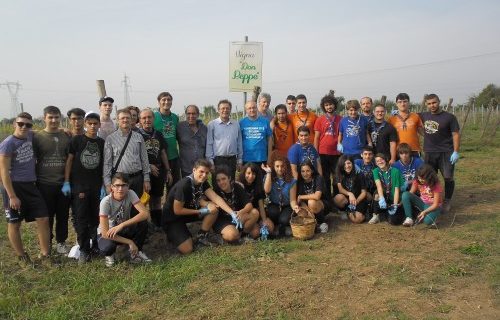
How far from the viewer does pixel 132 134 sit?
484cm

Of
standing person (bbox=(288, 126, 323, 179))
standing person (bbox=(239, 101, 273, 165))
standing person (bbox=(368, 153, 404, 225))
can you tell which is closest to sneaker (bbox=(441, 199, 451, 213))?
standing person (bbox=(368, 153, 404, 225))

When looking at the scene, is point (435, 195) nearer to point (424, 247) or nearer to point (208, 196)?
point (424, 247)

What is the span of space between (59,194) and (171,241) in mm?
1436

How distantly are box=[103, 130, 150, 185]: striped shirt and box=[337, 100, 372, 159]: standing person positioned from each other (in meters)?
3.11

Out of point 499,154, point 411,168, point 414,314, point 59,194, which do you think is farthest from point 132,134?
point 499,154

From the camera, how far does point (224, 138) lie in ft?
18.7

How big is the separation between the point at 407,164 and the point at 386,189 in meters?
0.53

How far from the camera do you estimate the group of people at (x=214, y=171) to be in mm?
4523

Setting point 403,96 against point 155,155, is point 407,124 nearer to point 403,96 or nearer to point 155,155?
point 403,96

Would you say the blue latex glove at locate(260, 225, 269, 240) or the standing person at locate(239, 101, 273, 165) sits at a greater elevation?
the standing person at locate(239, 101, 273, 165)

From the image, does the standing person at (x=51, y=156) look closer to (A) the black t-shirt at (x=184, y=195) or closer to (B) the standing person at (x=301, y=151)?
(A) the black t-shirt at (x=184, y=195)

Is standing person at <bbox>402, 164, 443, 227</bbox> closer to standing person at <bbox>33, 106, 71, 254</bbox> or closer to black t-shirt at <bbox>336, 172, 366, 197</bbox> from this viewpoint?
black t-shirt at <bbox>336, 172, 366, 197</bbox>

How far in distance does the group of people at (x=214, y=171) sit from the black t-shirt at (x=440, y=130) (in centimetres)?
2

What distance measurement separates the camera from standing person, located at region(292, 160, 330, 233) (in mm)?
5543
